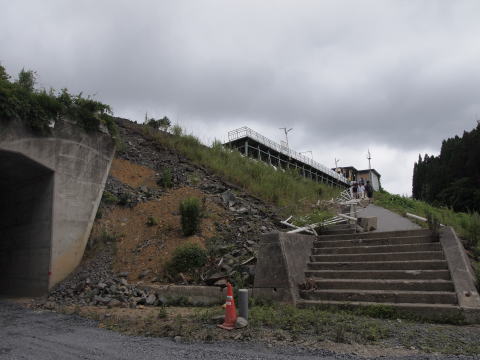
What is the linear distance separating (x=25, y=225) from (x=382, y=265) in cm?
1001

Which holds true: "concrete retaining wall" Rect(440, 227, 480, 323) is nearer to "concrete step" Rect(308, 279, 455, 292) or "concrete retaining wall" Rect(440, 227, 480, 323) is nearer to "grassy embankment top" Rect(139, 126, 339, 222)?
"concrete step" Rect(308, 279, 455, 292)

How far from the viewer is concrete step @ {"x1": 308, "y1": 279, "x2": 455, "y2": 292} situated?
6.86 metres

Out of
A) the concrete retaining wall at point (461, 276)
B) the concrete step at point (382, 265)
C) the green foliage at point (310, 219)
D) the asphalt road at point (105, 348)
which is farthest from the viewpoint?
the green foliage at point (310, 219)

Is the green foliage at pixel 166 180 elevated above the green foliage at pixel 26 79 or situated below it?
below

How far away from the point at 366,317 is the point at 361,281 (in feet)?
3.98

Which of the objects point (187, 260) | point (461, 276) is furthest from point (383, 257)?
point (187, 260)

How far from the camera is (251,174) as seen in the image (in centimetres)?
1842

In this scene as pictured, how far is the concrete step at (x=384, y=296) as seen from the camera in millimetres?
6520

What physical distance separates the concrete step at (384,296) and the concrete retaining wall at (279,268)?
40 centimetres

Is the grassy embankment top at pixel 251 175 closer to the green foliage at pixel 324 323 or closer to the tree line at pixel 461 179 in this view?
the green foliage at pixel 324 323

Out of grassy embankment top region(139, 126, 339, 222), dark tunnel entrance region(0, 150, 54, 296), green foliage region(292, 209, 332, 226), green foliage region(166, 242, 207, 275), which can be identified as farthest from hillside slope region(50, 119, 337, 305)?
dark tunnel entrance region(0, 150, 54, 296)

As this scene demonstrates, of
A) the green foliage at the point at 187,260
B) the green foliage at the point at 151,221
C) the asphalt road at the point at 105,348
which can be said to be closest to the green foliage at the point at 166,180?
the green foliage at the point at 151,221

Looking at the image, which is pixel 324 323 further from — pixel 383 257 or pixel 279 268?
pixel 383 257

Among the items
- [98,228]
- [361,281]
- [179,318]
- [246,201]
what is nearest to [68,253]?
[98,228]
